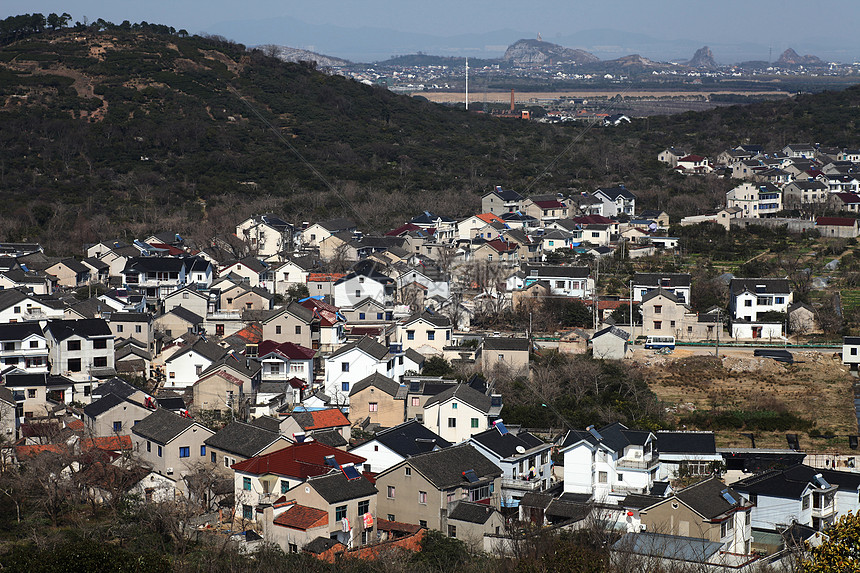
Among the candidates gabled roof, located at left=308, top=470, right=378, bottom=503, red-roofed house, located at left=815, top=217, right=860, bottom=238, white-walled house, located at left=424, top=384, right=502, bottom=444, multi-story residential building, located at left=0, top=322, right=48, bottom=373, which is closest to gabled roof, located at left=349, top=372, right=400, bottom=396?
white-walled house, located at left=424, top=384, right=502, bottom=444

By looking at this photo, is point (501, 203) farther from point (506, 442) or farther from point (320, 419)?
point (506, 442)

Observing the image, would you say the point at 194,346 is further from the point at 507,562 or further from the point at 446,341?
the point at 507,562

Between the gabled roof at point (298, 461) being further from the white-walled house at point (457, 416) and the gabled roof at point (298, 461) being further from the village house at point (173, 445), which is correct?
the white-walled house at point (457, 416)

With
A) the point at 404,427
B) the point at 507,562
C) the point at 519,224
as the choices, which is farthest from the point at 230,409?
the point at 519,224

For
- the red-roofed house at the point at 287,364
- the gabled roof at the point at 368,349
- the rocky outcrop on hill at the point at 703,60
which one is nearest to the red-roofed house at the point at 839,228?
the gabled roof at the point at 368,349

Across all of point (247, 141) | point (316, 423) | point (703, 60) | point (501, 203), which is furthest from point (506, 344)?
point (703, 60)
